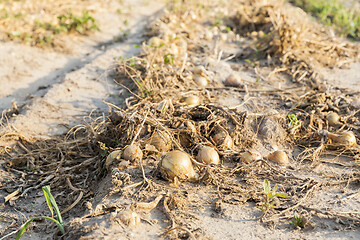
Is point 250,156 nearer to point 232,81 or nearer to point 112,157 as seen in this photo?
point 112,157

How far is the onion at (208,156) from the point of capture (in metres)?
2.51

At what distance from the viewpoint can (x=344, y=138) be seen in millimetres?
2863

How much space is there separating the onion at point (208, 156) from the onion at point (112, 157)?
1.81 feet

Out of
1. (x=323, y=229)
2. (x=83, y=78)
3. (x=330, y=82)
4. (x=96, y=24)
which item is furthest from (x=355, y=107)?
(x=96, y=24)

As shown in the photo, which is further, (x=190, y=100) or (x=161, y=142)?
(x=190, y=100)

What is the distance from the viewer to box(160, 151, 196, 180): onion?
2.27 meters

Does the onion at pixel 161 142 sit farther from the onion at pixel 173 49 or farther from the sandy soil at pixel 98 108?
the onion at pixel 173 49

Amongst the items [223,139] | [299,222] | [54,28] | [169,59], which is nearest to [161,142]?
[223,139]

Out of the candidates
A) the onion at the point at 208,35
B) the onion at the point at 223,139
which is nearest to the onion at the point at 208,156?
the onion at the point at 223,139

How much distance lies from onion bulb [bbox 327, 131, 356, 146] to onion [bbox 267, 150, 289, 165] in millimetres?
486

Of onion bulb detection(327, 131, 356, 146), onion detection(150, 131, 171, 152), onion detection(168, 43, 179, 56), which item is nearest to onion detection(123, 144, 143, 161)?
onion detection(150, 131, 171, 152)

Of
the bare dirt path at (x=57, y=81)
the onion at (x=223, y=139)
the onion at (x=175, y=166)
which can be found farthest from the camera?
the bare dirt path at (x=57, y=81)

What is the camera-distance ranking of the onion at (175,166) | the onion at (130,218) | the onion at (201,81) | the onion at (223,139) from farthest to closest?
the onion at (201,81), the onion at (223,139), the onion at (175,166), the onion at (130,218)

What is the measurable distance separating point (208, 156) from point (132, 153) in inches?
20.8
